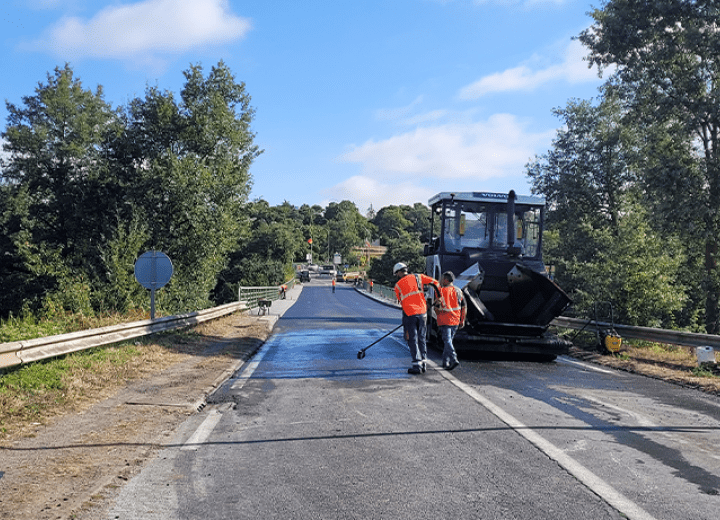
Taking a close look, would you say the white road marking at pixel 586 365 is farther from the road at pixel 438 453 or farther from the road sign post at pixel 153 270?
the road sign post at pixel 153 270

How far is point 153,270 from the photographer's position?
44.3 ft

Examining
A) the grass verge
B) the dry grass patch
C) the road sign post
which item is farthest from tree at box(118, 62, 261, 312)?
the dry grass patch

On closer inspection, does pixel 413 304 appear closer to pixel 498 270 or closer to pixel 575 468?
pixel 498 270

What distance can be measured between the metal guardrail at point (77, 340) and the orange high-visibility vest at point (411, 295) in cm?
489

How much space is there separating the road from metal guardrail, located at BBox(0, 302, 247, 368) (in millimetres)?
2313

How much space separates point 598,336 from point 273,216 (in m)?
106

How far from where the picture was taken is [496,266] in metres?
12.2

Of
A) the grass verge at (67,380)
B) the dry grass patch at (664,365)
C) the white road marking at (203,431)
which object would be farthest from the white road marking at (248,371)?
the dry grass patch at (664,365)

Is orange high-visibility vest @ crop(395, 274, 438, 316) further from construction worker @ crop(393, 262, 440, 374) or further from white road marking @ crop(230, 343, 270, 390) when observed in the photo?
white road marking @ crop(230, 343, 270, 390)

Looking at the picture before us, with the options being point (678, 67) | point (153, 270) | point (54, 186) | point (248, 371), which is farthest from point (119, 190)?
point (678, 67)

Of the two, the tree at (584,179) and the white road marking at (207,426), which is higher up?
the tree at (584,179)

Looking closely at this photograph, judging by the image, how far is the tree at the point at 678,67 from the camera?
2027 centimetres

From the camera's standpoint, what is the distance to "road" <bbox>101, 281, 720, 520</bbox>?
397cm

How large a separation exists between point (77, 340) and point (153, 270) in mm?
4570
